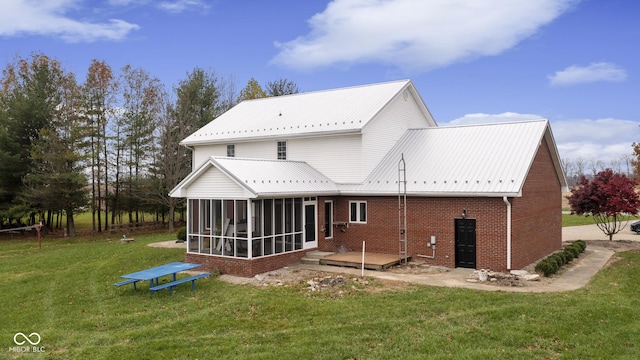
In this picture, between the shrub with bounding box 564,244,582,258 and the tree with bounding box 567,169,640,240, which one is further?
the tree with bounding box 567,169,640,240

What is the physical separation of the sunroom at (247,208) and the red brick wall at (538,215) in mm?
7315

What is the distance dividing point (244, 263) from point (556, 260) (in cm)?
1098

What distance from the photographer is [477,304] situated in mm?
11602

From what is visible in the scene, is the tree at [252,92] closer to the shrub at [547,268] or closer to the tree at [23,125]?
the tree at [23,125]

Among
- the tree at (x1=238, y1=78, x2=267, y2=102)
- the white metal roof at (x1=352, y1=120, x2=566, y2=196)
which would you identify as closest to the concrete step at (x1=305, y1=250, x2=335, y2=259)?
the white metal roof at (x1=352, y1=120, x2=566, y2=196)

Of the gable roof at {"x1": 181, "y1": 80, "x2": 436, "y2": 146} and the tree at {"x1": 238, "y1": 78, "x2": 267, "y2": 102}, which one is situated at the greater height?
the tree at {"x1": 238, "y1": 78, "x2": 267, "y2": 102}

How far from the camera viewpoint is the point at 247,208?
16125mm

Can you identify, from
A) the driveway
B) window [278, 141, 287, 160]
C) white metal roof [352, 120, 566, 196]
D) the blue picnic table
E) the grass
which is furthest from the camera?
the driveway

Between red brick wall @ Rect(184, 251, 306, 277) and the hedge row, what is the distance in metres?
8.63

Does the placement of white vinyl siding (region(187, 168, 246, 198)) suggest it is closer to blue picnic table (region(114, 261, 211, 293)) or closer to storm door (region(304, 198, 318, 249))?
blue picnic table (region(114, 261, 211, 293))

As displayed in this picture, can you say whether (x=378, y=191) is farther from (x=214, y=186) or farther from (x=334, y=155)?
(x=214, y=186)

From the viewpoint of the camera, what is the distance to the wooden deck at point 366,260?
1638 centimetres

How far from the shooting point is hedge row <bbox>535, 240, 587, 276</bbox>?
50.4 ft

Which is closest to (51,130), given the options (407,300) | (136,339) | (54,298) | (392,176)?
(54,298)
